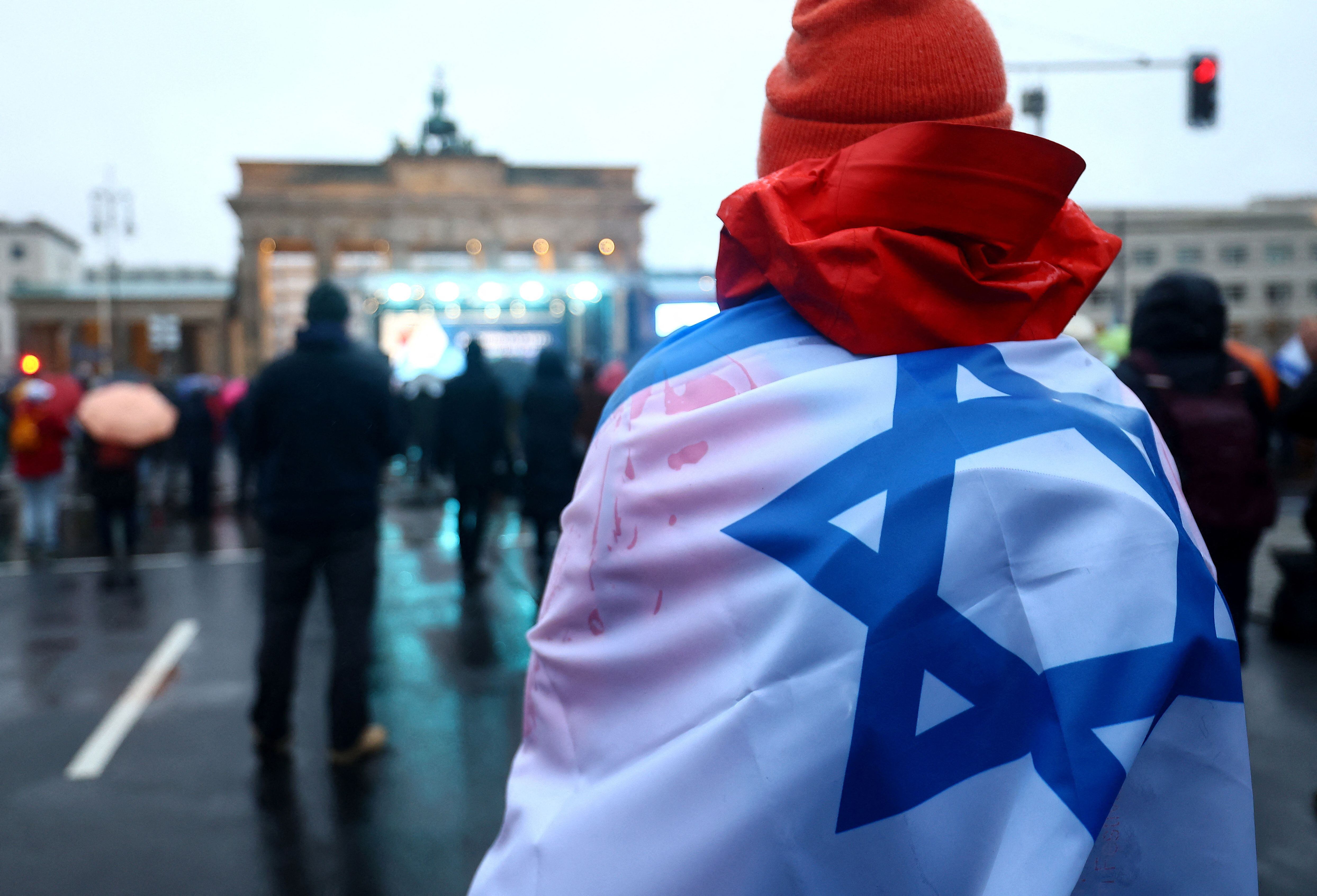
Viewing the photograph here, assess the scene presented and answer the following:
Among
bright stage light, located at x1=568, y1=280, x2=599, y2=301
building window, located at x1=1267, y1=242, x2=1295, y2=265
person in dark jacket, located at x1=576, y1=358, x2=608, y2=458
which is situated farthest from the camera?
building window, located at x1=1267, y1=242, x2=1295, y2=265

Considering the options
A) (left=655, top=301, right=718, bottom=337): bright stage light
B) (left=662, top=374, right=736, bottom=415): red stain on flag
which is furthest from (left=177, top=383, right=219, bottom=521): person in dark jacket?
(left=662, top=374, right=736, bottom=415): red stain on flag

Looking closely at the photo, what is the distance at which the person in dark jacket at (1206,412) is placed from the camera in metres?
3.73

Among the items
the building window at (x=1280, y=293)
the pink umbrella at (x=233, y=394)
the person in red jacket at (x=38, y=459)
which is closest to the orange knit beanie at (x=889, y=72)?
the person in red jacket at (x=38, y=459)

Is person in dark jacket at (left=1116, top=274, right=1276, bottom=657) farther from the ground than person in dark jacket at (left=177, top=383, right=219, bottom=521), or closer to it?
farther from the ground

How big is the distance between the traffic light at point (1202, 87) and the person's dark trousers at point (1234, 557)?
1091 centimetres

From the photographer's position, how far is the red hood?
1.05 m

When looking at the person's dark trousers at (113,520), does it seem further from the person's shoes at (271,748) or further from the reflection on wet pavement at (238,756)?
the person's shoes at (271,748)

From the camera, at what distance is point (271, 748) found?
4672 mm

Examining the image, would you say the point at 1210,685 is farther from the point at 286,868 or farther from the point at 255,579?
the point at 255,579

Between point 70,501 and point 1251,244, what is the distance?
8163 cm

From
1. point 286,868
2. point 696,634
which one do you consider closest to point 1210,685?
point 696,634

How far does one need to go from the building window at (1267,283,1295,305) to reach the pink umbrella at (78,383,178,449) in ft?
277

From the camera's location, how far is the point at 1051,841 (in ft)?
3.05

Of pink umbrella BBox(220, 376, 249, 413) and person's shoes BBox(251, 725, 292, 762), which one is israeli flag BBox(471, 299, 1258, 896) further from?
pink umbrella BBox(220, 376, 249, 413)
